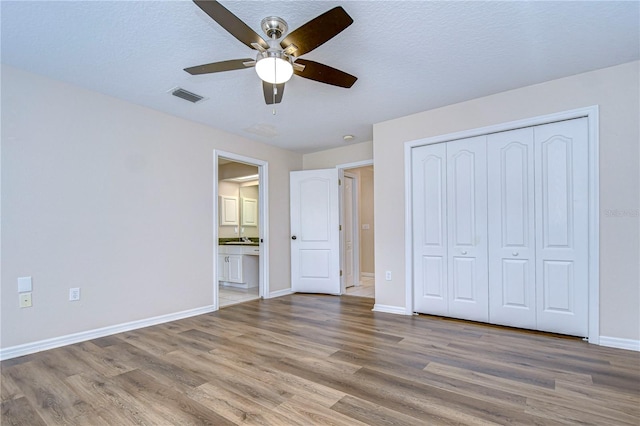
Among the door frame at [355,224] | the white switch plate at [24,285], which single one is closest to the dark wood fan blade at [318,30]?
the white switch plate at [24,285]

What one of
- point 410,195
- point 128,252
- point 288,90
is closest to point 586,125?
point 410,195

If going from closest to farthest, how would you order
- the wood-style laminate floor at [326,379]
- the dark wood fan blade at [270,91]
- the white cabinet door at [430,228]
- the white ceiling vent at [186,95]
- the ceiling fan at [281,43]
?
the ceiling fan at [281,43], the wood-style laminate floor at [326,379], the dark wood fan blade at [270,91], the white ceiling vent at [186,95], the white cabinet door at [430,228]

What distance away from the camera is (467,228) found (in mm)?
3598

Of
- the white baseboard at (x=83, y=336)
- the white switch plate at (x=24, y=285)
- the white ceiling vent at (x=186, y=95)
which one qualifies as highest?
the white ceiling vent at (x=186, y=95)

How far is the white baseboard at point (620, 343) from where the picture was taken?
2670mm

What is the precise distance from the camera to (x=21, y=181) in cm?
276

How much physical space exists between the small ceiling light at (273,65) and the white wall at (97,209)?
2.23 meters

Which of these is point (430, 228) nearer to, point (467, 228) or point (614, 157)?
point (467, 228)

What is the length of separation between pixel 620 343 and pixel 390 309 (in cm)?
215

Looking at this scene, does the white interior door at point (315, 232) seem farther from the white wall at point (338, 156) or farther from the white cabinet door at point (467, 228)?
the white cabinet door at point (467, 228)

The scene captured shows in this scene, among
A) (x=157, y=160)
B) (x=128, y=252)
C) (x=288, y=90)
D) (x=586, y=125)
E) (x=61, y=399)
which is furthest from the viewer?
(x=157, y=160)

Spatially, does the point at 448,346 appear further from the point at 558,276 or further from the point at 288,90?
the point at 288,90

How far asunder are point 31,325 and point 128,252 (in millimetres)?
972

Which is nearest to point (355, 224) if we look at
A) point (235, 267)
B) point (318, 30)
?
point (235, 267)
